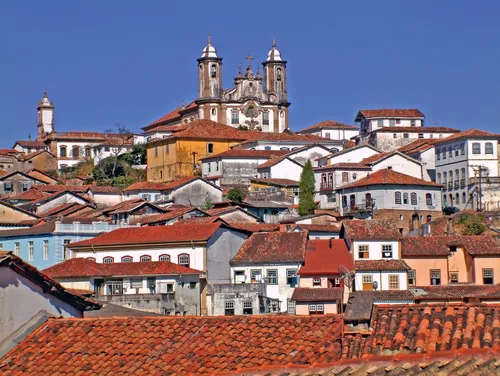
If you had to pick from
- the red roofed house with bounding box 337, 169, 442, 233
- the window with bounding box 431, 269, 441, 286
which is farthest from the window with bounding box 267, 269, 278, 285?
the red roofed house with bounding box 337, 169, 442, 233

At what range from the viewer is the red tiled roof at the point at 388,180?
293ft

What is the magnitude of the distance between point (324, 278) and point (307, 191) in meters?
26.0

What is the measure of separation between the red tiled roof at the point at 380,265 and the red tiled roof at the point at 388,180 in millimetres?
19986

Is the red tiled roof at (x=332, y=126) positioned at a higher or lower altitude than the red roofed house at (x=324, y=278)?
higher

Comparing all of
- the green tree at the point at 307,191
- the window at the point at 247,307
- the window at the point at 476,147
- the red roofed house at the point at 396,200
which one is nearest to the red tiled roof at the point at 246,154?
the green tree at the point at 307,191

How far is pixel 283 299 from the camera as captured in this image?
67.5 metres

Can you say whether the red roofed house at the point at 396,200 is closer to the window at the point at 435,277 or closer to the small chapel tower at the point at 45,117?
the window at the point at 435,277

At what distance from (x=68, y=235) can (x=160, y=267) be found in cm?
1409

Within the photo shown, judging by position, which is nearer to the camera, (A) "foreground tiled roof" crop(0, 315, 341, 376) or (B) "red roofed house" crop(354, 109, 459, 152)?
(A) "foreground tiled roof" crop(0, 315, 341, 376)

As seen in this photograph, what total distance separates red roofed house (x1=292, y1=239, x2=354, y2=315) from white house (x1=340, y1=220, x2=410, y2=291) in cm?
63

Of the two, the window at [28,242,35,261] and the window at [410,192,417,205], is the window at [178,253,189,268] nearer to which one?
the window at [28,242,35,261]

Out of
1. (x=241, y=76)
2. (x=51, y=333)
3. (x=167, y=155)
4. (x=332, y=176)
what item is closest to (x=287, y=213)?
(x=332, y=176)

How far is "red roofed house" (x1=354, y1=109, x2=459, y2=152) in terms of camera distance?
11444 cm

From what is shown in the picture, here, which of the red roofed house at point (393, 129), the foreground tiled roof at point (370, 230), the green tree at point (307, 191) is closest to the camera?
the foreground tiled roof at point (370, 230)
